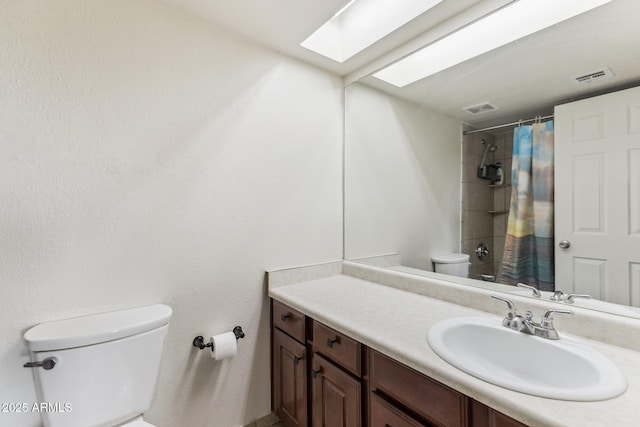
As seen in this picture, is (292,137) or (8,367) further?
(292,137)

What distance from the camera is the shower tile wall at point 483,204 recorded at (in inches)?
59.9

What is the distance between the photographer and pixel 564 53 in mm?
1297

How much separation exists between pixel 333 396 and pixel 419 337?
0.51 metres

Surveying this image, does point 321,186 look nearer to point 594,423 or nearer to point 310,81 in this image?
point 310,81

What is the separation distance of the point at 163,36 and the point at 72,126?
1.93 feet

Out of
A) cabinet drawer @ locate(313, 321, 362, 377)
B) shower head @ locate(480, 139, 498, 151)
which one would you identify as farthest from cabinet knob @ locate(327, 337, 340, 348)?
shower head @ locate(480, 139, 498, 151)

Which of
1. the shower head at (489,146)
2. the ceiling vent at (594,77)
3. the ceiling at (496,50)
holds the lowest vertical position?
the shower head at (489,146)

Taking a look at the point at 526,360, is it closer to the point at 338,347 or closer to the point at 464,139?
the point at 338,347

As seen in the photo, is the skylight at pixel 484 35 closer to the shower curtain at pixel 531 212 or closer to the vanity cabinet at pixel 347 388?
the shower curtain at pixel 531 212

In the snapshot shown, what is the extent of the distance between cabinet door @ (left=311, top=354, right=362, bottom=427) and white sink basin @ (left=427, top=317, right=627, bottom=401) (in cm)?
41

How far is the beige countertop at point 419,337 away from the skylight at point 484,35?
134cm

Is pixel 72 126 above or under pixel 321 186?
above

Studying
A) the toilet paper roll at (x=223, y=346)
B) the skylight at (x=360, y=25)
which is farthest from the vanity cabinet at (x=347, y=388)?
the skylight at (x=360, y=25)

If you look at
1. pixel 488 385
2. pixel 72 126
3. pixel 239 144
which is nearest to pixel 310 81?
pixel 239 144
